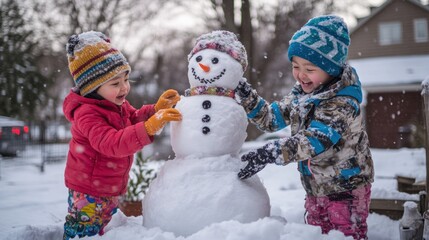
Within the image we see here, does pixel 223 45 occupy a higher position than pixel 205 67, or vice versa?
pixel 223 45

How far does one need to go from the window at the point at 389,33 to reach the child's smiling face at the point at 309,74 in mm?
17985

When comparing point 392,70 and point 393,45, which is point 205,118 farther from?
point 393,45

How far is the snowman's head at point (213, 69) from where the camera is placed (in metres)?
2.61

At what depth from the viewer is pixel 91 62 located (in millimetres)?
2658

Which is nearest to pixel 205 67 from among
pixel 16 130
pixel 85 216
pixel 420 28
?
pixel 85 216

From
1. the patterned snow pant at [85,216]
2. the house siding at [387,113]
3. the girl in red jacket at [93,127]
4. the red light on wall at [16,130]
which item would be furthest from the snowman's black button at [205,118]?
the house siding at [387,113]

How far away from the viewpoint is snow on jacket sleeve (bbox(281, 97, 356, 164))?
7.50ft

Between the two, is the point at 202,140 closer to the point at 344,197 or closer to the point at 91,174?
the point at 91,174

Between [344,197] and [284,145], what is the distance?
1.97 feet

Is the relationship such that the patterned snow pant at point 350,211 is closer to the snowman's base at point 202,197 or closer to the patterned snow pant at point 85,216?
the snowman's base at point 202,197

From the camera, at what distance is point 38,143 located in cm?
1484

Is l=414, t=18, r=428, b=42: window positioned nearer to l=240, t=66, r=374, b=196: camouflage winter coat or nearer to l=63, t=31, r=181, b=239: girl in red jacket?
l=240, t=66, r=374, b=196: camouflage winter coat

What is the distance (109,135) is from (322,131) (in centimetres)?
126

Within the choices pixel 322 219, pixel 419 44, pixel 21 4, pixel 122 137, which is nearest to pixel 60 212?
pixel 122 137
